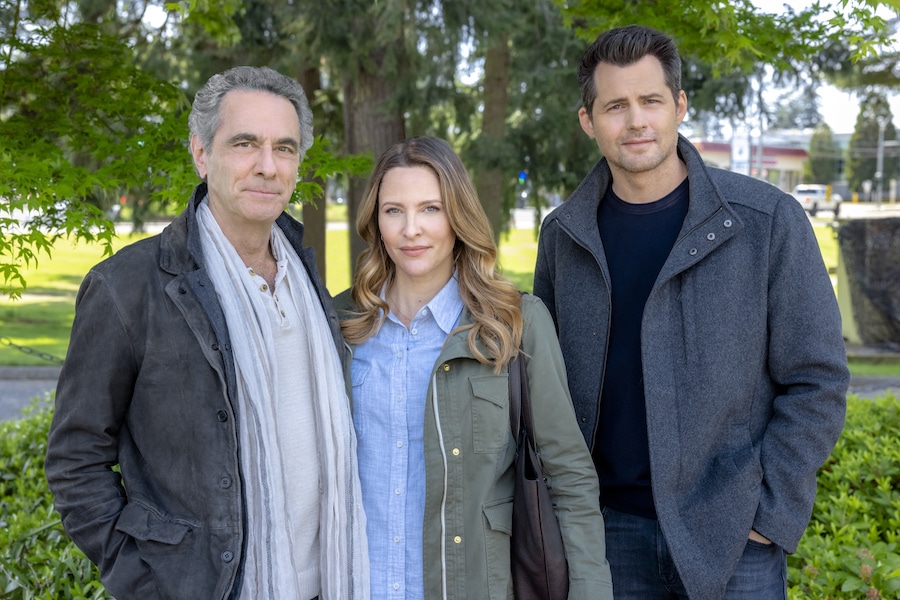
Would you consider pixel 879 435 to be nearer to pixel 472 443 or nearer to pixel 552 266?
pixel 552 266

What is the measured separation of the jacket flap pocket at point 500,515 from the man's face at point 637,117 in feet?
3.41

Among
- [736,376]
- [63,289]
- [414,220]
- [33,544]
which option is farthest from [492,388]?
[63,289]

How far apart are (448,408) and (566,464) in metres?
0.36

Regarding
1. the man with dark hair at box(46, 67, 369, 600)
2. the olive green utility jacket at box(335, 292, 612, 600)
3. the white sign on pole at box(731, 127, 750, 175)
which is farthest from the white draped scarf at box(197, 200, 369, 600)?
the white sign on pole at box(731, 127, 750, 175)

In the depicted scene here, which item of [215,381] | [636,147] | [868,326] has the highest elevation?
[636,147]

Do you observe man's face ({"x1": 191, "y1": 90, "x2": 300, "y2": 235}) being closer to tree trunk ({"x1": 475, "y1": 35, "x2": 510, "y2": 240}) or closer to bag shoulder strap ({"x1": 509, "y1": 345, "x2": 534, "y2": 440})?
bag shoulder strap ({"x1": 509, "y1": 345, "x2": 534, "y2": 440})

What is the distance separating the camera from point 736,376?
7.68ft

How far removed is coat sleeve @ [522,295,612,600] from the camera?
223 centimetres

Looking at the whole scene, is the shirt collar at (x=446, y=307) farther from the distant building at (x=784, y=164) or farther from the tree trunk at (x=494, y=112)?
the distant building at (x=784, y=164)

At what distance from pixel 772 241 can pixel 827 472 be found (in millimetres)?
2595

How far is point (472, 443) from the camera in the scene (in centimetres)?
223

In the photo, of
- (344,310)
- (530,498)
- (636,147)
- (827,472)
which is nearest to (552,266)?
(636,147)

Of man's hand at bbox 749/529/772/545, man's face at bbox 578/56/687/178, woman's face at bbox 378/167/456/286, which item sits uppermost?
man's face at bbox 578/56/687/178

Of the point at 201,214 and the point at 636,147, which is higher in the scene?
the point at 636,147
